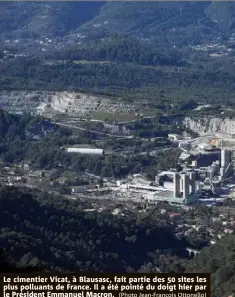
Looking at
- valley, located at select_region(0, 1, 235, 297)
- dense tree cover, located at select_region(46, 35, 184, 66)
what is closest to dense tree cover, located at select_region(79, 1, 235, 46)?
valley, located at select_region(0, 1, 235, 297)

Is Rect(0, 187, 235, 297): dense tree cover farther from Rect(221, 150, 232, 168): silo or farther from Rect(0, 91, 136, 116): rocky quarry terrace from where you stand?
Rect(0, 91, 136, 116): rocky quarry terrace

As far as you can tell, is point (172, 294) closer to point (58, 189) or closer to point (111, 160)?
point (58, 189)

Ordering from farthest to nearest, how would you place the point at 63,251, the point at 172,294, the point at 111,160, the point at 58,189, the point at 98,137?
1. the point at 98,137
2. the point at 111,160
3. the point at 58,189
4. the point at 63,251
5. the point at 172,294

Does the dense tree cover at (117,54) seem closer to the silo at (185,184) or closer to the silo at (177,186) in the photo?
the silo at (177,186)

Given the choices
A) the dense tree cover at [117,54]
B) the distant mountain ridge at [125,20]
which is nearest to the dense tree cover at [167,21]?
the distant mountain ridge at [125,20]

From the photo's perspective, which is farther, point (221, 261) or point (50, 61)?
point (50, 61)

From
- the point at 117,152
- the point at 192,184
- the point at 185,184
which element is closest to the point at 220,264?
the point at 185,184

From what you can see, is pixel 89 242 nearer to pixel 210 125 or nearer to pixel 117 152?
pixel 117 152

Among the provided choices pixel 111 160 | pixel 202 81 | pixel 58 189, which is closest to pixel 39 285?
pixel 58 189
